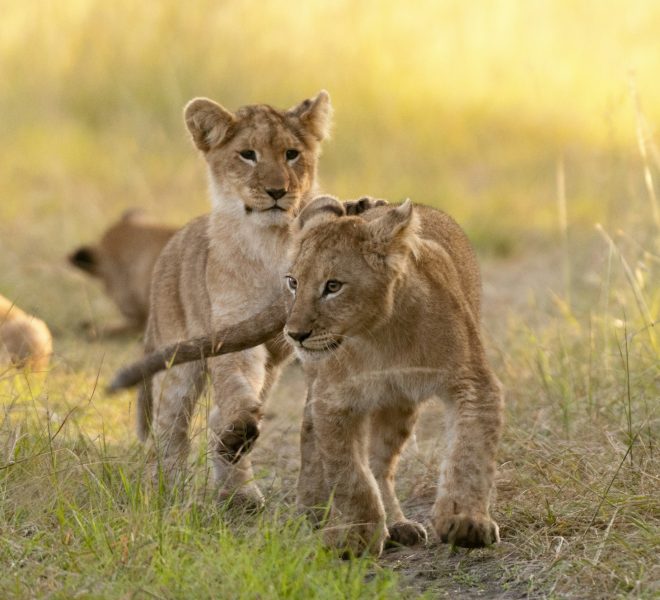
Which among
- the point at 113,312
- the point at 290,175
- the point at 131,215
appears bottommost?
the point at 113,312

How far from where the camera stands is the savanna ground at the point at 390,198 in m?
3.64

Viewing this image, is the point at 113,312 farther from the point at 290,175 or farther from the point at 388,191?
the point at 290,175

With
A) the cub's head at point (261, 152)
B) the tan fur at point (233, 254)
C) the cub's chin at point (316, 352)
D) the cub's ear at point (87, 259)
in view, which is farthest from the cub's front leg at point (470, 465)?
the cub's ear at point (87, 259)

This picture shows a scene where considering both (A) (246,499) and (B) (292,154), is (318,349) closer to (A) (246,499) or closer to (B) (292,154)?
(A) (246,499)

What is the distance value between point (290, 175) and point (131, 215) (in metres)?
3.92

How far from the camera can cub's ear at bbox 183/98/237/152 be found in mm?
5180

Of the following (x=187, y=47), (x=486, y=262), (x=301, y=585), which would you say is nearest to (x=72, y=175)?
(x=187, y=47)

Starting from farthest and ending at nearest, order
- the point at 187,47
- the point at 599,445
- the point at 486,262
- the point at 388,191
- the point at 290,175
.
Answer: the point at 187,47, the point at 388,191, the point at 486,262, the point at 290,175, the point at 599,445

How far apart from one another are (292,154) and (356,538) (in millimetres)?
1676

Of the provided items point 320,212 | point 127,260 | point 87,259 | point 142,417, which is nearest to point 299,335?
point 320,212

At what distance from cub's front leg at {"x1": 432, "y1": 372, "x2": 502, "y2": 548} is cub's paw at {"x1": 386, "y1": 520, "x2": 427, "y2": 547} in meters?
0.45

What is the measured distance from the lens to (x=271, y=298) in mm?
4887

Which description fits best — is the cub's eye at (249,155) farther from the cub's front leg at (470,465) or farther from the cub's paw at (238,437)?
the cub's front leg at (470,465)

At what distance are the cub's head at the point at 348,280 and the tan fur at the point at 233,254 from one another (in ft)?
2.42
